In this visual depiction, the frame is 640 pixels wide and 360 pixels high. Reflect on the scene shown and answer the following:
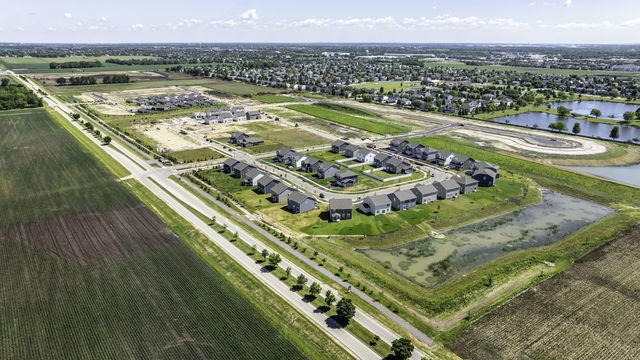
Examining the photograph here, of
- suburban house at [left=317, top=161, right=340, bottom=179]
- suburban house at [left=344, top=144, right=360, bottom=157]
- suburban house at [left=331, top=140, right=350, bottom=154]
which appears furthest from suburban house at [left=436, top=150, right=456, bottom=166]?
suburban house at [left=317, top=161, right=340, bottom=179]

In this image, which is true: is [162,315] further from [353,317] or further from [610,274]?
[610,274]

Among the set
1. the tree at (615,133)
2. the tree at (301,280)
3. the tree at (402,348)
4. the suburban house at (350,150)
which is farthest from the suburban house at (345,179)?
the tree at (615,133)

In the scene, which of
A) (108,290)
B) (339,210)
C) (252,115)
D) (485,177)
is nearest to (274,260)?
(339,210)

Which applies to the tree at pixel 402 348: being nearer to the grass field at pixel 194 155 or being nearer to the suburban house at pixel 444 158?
the suburban house at pixel 444 158

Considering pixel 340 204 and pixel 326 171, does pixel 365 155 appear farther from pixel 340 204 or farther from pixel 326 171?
pixel 340 204

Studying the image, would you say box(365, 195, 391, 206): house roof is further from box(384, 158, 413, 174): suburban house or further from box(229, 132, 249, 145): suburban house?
box(229, 132, 249, 145): suburban house
